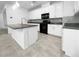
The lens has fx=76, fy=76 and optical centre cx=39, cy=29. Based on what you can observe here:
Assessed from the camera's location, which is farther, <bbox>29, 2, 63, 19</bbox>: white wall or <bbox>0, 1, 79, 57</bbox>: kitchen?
<bbox>29, 2, 63, 19</bbox>: white wall

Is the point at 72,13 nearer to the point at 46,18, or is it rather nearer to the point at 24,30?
the point at 24,30

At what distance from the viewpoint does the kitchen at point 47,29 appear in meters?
2.21

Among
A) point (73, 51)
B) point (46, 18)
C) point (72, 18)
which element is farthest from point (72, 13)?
point (46, 18)

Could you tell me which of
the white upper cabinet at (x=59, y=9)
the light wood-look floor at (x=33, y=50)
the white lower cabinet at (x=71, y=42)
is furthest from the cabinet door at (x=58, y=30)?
the white lower cabinet at (x=71, y=42)

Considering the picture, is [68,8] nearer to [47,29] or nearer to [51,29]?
[51,29]

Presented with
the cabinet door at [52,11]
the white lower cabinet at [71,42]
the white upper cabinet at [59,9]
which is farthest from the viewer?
the cabinet door at [52,11]

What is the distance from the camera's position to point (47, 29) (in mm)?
5609

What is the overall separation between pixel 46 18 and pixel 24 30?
11.9 ft

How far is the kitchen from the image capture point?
2205mm

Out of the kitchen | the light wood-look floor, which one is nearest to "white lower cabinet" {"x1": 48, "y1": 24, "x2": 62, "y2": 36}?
the kitchen

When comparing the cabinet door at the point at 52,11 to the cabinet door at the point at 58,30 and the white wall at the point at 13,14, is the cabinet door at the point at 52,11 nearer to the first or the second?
the cabinet door at the point at 58,30

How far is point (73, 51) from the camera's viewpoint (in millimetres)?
2020

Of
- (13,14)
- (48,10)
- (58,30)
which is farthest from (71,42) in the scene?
(13,14)

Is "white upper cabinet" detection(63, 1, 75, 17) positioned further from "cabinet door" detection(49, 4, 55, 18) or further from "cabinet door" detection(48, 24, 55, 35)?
"cabinet door" detection(49, 4, 55, 18)
